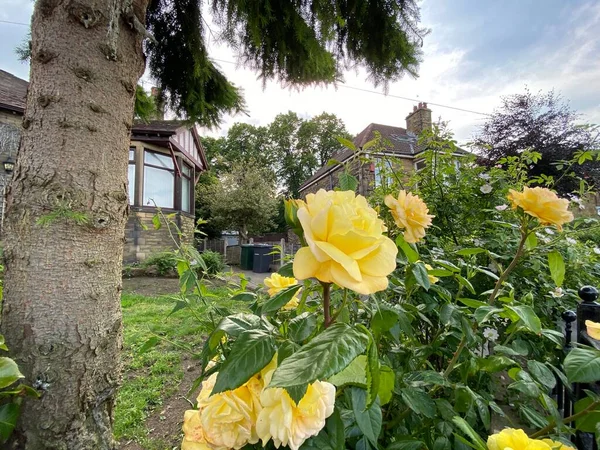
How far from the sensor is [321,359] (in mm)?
337

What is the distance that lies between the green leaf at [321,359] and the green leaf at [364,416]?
124 millimetres

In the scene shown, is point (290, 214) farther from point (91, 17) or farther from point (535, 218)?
point (91, 17)

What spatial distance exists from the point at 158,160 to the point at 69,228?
33.0 feet

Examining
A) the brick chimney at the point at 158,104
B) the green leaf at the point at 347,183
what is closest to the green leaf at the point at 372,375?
the green leaf at the point at 347,183

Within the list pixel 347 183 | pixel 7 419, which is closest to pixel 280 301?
pixel 347 183

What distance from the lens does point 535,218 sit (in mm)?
746

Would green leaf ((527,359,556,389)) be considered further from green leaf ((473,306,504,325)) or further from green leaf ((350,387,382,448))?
green leaf ((350,387,382,448))

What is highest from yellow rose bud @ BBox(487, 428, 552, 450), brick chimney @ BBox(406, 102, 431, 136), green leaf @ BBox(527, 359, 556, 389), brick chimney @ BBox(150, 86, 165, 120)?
brick chimney @ BBox(406, 102, 431, 136)

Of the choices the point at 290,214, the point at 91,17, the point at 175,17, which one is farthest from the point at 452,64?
the point at 290,214

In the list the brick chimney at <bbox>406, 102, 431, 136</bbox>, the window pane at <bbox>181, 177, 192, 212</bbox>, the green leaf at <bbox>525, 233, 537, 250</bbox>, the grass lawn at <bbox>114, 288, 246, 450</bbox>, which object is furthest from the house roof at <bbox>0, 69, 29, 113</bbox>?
the brick chimney at <bbox>406, 102, 431, 136</bbox>

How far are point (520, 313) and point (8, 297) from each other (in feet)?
5.27

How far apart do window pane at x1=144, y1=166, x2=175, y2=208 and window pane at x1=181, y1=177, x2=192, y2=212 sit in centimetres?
47

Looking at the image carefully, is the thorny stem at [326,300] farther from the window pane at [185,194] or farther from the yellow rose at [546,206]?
the window pane at [185,194]

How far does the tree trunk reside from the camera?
1065mm
